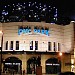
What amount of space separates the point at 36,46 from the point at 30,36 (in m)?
2.54

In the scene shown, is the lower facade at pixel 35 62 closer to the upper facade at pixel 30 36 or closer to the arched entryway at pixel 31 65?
the arched entryway at pixel 31 65

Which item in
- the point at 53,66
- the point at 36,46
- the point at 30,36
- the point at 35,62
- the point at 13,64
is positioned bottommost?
the point at 53,66

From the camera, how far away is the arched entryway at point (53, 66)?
61031mm

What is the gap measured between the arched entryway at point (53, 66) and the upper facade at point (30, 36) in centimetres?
269

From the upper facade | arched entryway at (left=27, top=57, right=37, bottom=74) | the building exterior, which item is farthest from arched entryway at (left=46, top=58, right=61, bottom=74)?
arched entryway at (left=27, top=57, right=37, bottom=74)

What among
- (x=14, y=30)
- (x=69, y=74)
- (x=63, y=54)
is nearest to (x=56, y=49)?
(x=63, y=54)

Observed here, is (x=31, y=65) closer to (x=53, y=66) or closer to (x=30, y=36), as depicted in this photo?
(x=53, y=66)

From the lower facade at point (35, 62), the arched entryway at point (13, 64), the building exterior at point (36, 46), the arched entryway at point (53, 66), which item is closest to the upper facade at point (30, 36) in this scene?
the building exterior at point (36, 46)

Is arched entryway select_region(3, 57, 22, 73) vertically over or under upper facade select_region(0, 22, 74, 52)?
under

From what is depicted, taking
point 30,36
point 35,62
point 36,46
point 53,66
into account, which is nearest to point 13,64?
point 35,62

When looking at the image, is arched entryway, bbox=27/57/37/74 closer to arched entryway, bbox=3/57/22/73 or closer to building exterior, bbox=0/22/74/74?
building exterior, bbox=0/22/74/74

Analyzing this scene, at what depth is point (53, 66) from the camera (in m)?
61.6

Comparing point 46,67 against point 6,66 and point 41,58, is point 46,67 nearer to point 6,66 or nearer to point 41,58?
point 41,58

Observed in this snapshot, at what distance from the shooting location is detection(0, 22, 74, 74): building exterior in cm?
5878
